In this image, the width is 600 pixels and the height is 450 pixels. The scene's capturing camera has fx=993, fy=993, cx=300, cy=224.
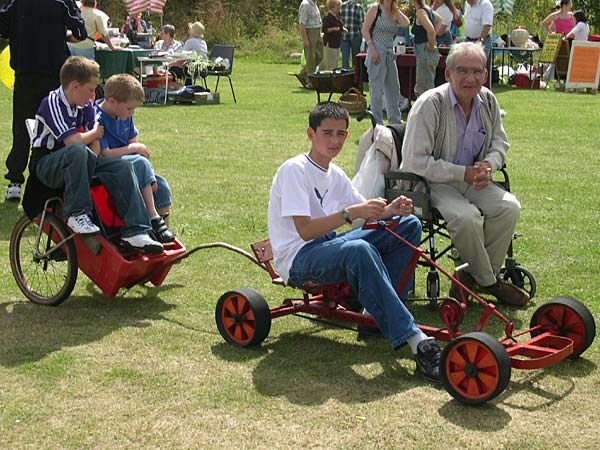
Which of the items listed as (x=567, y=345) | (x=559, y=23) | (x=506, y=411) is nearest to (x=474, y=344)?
(x=506, y=411)

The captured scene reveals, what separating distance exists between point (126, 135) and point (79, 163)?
0.53m

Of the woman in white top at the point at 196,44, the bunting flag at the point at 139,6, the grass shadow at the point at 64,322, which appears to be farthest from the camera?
the bunting flag at the point at 139,6

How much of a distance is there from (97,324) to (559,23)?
57.2ft

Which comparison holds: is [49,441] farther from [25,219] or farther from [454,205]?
[454,205]

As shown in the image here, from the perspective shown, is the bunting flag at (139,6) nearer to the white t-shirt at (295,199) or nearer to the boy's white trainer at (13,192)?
the boy's white trainer at (13,192)

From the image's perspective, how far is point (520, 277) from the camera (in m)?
5.99

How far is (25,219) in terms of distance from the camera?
5895 millimetres

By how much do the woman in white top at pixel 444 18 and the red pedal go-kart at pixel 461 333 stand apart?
11.6 m

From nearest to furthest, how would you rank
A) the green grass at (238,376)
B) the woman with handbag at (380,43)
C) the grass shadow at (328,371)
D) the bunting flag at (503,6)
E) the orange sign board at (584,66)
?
1. the green grass at (238,376)
2. the grass shadow at (328,371)
3. the woman with handbag at (380,43)
4. the orange sign board at (584,66)
5. the bunting flag at (503,6)

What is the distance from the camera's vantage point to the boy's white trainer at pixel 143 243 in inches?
221

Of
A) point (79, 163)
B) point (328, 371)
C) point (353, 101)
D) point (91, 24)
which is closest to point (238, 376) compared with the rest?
point (328, 371)

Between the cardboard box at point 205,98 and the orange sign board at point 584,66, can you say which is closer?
the cardboard box at point 205,98

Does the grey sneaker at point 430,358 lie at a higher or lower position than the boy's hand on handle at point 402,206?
lower

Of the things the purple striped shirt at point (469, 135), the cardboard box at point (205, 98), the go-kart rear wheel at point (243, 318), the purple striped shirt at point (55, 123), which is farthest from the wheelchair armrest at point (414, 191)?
the cardboard box at point (205, 98)
